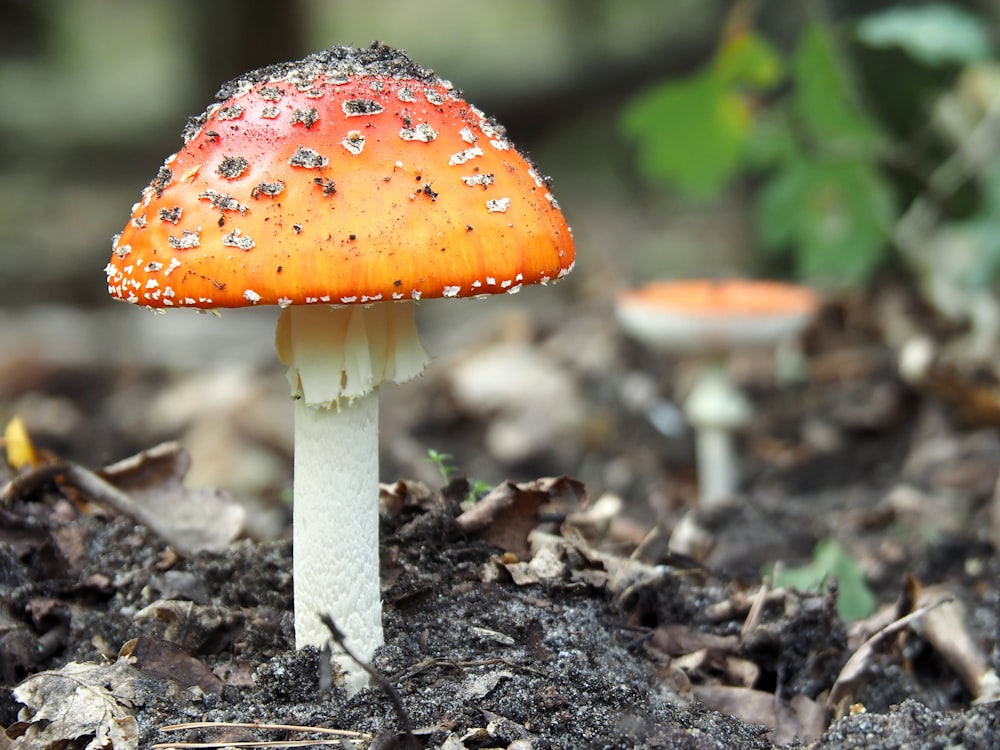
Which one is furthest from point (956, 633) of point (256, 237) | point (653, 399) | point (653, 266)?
point (653, 266)

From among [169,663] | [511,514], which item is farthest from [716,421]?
[169,663]

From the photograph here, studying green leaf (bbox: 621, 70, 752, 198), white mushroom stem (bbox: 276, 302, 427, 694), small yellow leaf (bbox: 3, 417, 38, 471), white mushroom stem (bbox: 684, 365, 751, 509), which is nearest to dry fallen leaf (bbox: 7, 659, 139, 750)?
white mushroom stem (bbox: 276, 302, 427, 694)

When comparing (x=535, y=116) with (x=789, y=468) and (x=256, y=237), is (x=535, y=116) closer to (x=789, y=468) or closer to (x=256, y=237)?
(x=789, y=468)

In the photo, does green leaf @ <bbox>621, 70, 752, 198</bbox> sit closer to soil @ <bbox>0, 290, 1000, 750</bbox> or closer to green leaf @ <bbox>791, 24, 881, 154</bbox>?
green leaf @ <bbox>791, 24, 881, 154</bbox>

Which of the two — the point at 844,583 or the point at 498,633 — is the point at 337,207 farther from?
the point at 844,583

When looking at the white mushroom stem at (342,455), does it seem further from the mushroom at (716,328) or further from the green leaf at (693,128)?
the green leaf at (693,128)
